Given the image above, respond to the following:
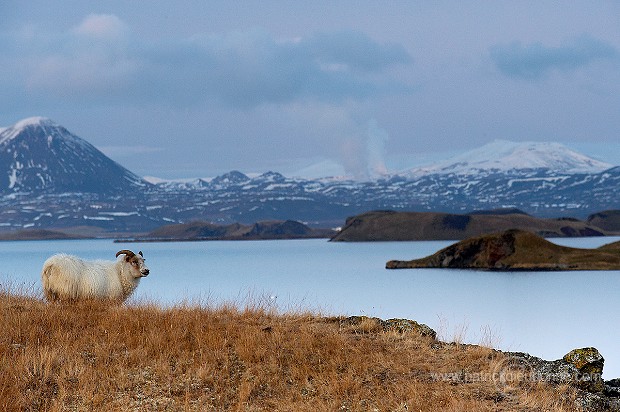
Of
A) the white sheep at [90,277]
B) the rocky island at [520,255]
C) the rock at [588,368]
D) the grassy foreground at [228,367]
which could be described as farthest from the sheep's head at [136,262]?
the rocky island at [520,255]

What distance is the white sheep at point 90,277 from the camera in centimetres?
1752

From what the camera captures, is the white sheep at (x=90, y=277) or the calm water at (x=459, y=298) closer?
the white sheep at (x=90, y=277)

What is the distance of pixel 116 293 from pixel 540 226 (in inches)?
7372

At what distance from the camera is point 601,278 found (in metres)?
71.6

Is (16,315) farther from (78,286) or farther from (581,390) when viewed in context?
(581,390)

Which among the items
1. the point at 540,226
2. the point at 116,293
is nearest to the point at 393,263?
the point at 116,293

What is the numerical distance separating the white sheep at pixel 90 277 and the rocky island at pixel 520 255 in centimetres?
6424

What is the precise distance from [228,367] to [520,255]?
7016cm

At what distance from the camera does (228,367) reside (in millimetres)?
13859

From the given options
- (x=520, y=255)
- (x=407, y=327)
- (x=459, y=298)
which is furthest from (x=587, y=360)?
(x=520, y=255)

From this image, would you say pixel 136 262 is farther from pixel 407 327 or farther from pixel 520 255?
pixel 520 255

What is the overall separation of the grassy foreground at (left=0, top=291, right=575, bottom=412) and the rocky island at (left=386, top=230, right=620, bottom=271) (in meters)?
65.2

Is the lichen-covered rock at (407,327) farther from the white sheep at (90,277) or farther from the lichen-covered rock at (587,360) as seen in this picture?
the white sheep at (90,277)

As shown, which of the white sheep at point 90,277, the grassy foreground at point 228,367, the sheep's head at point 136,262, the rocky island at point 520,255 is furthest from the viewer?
the rocky island at point 520,255
